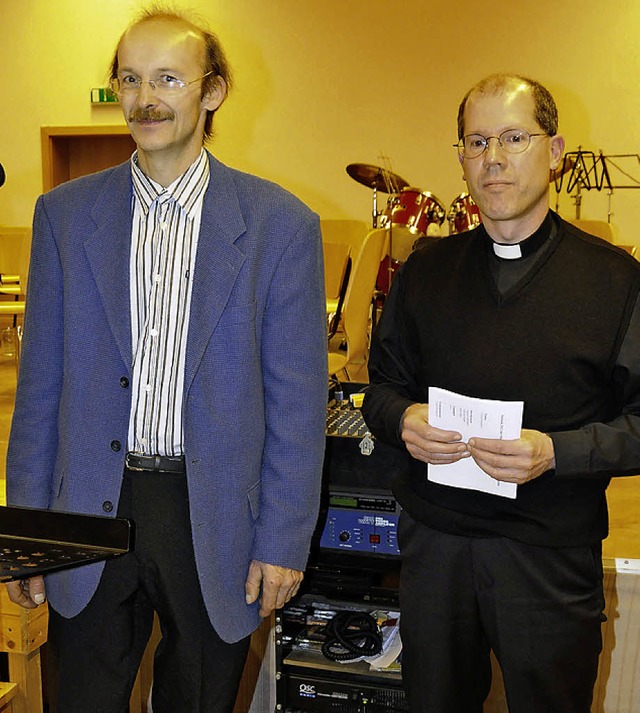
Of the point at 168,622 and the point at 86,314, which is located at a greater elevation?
the point at 86,314

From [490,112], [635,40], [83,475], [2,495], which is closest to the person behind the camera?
[83,475]

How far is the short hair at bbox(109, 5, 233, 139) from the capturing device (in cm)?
154

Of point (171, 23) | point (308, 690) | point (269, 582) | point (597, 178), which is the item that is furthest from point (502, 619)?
point (597, 178)

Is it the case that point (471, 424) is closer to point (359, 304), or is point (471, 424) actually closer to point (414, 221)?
point (359, 304)

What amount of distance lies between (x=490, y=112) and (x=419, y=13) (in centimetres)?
832

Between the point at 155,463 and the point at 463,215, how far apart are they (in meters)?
4.95

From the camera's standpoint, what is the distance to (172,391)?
1517 millimetres

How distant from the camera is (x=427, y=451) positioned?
1.62 m

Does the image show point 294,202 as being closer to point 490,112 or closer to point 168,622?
point 490,112

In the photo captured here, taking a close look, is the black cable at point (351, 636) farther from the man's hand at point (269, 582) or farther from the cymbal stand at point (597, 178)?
the cymbal stand at point (597, 178)

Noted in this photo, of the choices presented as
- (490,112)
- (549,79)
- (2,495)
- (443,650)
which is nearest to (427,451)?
(443,650)

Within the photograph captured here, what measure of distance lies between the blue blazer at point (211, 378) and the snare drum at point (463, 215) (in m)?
4.47

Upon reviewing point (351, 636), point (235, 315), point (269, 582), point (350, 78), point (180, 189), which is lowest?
point (351, 636)

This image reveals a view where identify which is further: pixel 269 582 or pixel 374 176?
pixel 374 176
